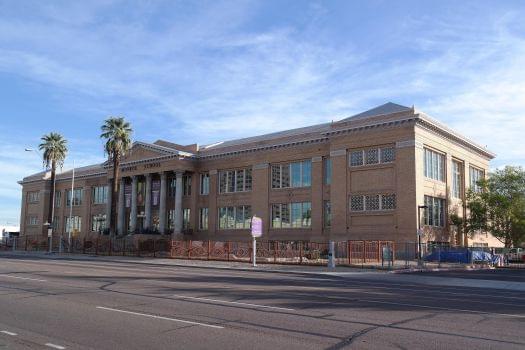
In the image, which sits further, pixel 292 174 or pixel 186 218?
pixel 186 218

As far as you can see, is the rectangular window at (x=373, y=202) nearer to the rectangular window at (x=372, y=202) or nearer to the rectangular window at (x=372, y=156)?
the rectangular window at (x=372, y=202)

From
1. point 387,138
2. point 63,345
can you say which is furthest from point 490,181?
point 63,345

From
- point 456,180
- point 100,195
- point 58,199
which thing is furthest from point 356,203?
point 58,199

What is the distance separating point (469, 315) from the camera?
1253 centimetres

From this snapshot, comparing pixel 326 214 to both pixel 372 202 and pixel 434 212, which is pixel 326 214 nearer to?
pixel 372 202

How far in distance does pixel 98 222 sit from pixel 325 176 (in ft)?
126

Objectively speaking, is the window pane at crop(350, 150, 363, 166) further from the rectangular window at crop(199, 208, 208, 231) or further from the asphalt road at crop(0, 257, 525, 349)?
the asphalt road at crop(0, 257, 525, 349)

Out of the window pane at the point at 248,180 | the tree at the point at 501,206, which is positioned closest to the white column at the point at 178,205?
the window pane at the point at 248,180

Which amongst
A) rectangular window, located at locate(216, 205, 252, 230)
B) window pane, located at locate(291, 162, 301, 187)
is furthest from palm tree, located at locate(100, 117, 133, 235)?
window pane, located at locate(291, 162, 301, 187)

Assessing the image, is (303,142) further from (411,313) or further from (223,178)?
(411,313)

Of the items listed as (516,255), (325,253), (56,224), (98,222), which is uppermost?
(98,222)

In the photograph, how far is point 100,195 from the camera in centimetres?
7594

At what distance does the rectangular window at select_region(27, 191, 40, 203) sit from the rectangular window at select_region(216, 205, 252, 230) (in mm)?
42053

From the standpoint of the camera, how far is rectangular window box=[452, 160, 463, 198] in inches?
2044
